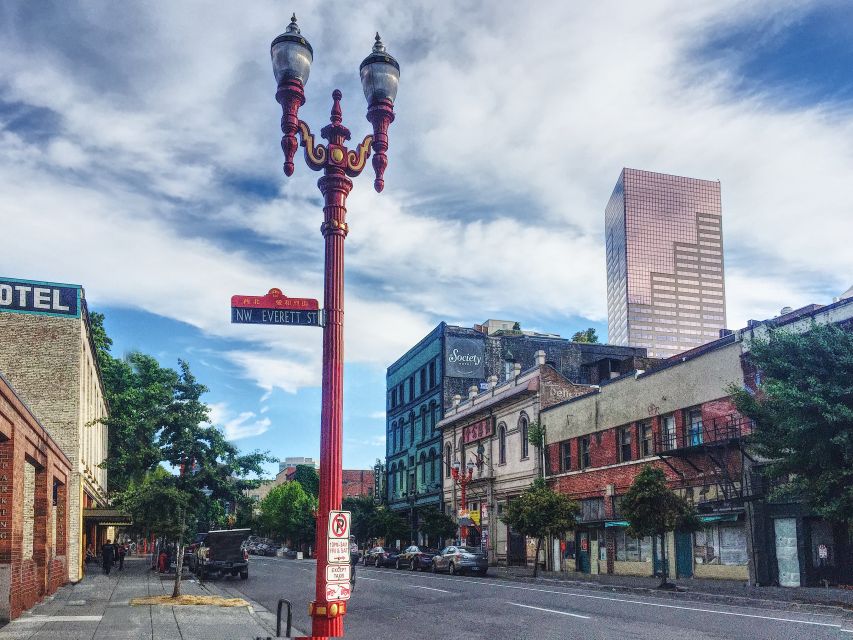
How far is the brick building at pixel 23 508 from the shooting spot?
1911cm

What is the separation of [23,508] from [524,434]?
3518 centimetres

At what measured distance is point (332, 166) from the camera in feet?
33.8

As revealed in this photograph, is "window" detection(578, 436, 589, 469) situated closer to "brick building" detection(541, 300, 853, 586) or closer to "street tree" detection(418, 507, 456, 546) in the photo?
"brick building" detection(541, 300, 853, 586)

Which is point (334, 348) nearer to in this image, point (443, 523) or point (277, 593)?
point (277, 593)

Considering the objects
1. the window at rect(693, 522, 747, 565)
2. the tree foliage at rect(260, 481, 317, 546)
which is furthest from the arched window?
the tree foliage at rect(260, 481, 317, 546)

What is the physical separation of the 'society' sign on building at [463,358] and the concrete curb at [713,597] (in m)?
31.7

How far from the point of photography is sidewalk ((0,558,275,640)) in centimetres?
1728

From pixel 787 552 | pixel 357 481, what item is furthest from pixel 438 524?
pixel 357 481

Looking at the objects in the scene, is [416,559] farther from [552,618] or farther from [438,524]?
[552,618]

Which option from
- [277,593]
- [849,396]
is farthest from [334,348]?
[277,593]

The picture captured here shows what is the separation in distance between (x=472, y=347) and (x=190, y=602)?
45083 millimetres

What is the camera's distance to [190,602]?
81.0ft

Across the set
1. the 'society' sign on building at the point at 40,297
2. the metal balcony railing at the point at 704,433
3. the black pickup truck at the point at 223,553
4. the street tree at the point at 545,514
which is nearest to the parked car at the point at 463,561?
the street tree at the point at 545,514

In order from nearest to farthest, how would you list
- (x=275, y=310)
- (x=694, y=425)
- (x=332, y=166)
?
(x=275, y=310)
(x=332, y=166)
(x=694, y=425)
